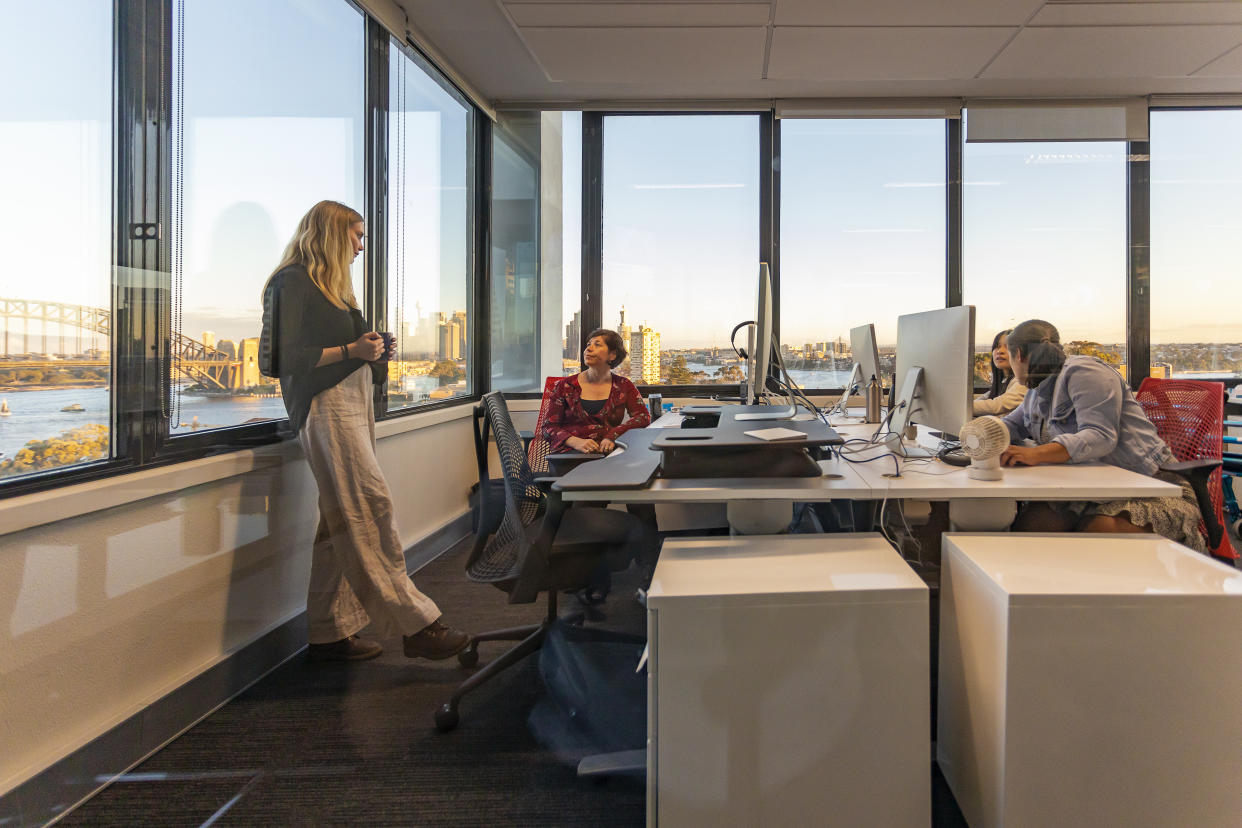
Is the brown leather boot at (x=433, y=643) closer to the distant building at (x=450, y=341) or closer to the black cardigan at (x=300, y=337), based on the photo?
the black cardigan at (x=300, y=337)

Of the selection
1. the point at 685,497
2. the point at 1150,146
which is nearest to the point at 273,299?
the point at 685,497

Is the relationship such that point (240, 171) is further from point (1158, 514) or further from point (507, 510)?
point (1158, 514)

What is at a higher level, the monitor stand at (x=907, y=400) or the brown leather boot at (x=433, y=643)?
the monitor stand at (x=907, y=400)

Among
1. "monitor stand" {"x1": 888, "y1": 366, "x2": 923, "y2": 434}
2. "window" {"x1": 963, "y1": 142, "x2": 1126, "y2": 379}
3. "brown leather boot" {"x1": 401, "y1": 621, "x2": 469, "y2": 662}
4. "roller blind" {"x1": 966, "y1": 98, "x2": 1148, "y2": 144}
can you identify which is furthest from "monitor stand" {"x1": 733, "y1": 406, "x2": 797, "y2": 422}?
"roller blind" {"x1": 966, "y1": 98, "x2": 1148, "y2": 144}

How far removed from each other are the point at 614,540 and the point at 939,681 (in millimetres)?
928

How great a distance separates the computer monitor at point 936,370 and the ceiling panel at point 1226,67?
3270 mm

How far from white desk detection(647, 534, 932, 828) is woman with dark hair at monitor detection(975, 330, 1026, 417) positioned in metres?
2.06

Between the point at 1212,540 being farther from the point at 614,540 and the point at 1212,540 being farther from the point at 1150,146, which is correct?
the point at 1150,146

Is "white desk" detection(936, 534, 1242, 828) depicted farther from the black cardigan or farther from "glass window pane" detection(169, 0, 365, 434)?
"glass window pane" detection(169, 0, 365, 434)

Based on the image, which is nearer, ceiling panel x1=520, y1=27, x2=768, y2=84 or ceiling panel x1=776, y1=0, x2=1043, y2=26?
ceiling panel x1=776, y1=0, x2=1043, y2=26

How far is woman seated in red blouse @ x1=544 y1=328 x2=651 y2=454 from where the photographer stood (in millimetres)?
3375

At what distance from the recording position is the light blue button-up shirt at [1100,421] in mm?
2148

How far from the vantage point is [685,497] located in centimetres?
171

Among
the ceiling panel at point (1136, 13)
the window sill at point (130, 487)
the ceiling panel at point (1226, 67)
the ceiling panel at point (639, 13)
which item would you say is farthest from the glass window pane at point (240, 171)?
the ceiling panel at point (1226, 67)
